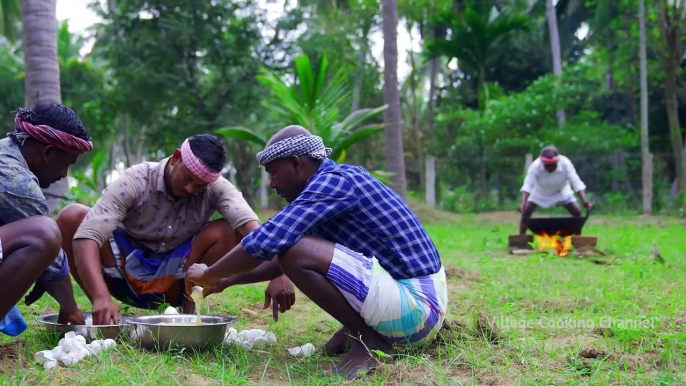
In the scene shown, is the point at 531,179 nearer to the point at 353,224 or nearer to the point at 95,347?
the point at 353,224

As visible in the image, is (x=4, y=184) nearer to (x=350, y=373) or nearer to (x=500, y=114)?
(x=350, y=373)

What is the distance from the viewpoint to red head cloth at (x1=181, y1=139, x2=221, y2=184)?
3.68 metres

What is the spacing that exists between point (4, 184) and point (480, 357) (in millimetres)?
2128

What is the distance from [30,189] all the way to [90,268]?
0.70m

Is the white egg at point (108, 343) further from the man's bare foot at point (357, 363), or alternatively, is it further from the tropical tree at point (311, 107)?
the tropical tree at point (311, 107)

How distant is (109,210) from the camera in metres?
3.69

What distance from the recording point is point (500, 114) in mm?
19609

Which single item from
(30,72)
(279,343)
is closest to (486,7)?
(30,72)

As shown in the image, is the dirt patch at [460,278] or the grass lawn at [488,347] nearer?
the grass lawn at [488,347]

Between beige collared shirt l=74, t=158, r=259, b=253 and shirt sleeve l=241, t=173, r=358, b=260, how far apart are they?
3.51 feet

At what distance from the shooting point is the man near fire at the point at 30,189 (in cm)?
281

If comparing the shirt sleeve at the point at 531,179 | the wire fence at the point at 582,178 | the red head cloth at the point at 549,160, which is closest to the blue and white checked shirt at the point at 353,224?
the red head cloth at the point at 549,160

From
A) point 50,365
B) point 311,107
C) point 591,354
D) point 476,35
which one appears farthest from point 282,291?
point 476,35

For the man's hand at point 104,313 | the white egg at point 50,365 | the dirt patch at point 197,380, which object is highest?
the man's hand at point 104,313
